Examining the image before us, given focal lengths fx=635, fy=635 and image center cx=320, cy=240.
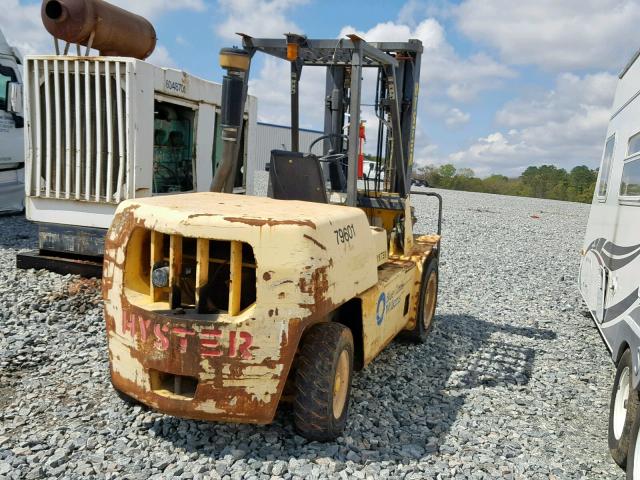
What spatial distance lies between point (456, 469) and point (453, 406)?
1071 mm

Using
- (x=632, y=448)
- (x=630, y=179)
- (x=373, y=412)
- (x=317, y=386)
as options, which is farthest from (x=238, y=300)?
(x=630, y=179)

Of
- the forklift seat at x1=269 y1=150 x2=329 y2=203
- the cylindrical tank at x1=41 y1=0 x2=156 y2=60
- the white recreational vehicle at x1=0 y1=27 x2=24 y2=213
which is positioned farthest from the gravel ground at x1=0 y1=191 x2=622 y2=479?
the white recreational vehicle at x1=0 y1=27 x2=24 y2=213

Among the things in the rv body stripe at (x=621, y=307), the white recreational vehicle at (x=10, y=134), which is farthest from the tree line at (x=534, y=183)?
the rv body stripe at (x=621, y=307)

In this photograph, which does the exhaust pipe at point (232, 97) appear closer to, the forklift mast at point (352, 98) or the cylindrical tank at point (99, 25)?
the forklift mast at point (352, 98)

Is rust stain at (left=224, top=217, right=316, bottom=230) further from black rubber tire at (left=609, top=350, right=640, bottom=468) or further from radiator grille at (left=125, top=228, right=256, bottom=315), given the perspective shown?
black rubber tire at (left=609, top=350, right=640, bottom=468)

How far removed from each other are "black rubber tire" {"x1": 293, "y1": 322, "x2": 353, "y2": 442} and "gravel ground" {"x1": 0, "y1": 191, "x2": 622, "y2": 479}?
137 mm

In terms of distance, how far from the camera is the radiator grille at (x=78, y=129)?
24.8 feet

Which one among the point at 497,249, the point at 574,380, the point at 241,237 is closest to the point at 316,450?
the point at 241,237

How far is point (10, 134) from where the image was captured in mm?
12000

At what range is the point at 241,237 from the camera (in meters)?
3.62

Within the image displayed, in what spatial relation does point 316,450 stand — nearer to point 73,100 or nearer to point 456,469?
point 456,469

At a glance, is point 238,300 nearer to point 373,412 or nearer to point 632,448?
point 373,412

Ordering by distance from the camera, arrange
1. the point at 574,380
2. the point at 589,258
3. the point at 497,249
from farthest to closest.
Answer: the point at 497,249 → the point at 589,258 → the point at 574,380

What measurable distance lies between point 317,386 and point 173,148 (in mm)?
5945
